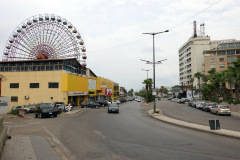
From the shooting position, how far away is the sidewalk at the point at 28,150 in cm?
712

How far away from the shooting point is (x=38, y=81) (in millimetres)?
42750

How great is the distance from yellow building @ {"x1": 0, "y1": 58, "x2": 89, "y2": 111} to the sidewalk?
32.1 meters

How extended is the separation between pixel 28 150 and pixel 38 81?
124ft

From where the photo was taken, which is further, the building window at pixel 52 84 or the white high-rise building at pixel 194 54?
the white high-rise building at pixel 194 54

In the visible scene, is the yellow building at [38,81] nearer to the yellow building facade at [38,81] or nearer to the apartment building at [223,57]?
the yellow building facade at [38,81]

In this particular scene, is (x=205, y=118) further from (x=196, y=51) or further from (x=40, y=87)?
(x=196, y=51)

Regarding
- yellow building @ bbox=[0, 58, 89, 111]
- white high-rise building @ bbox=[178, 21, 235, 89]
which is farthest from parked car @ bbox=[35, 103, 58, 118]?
white high-rise building @ bbox=[178, 21, 235, 89]

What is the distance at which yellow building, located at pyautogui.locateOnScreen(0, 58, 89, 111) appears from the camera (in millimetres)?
41500

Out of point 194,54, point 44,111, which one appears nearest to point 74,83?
point 44,111

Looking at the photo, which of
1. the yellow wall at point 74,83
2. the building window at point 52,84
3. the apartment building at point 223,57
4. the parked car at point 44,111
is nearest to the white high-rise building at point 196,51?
the apartment building at point 223,57

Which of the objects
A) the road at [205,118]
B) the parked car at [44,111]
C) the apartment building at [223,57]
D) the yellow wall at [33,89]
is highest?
the apartment building at [223,57]

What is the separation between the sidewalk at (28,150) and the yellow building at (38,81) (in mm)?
32056

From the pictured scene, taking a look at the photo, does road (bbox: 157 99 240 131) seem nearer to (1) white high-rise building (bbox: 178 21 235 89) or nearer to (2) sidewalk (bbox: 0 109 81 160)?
(2) sidewalk (bbox: 0 109 81 160)

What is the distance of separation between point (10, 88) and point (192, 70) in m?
81.2
